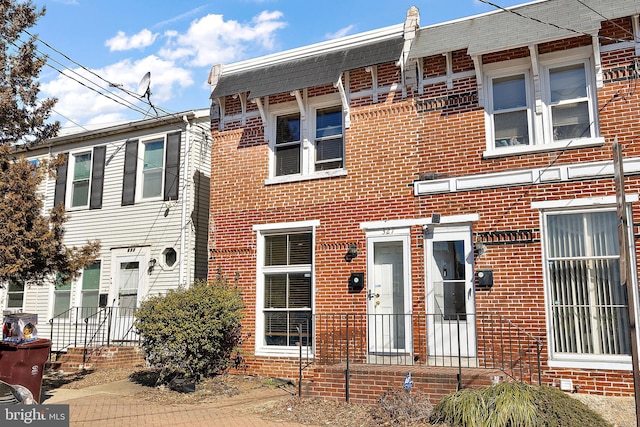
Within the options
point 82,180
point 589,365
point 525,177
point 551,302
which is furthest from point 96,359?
point 589,365

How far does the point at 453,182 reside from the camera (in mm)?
9906

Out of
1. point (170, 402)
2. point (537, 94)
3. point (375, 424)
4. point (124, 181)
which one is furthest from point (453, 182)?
point (124, 181)

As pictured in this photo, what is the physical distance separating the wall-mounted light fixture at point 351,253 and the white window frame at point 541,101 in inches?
114

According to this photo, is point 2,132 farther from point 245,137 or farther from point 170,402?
point 170,402

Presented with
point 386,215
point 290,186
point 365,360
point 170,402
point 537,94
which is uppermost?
point 537,94

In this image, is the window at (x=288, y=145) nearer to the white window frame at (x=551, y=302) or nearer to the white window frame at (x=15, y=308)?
the white window frame at (x=551, y=302)

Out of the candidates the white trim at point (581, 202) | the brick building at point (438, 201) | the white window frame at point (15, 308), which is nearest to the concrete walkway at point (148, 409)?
the brick building at point (438, 201)

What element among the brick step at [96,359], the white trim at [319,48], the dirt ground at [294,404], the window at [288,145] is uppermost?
Result: the white trim at [319,48]

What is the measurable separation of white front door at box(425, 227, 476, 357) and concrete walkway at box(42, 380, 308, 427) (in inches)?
111

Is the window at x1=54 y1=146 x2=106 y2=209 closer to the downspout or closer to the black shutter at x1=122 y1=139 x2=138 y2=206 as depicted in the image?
the black shutter at x1=122 y1=139 x2=138 y2=206

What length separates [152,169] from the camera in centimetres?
A: 1532

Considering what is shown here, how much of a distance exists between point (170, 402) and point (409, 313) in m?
4.34

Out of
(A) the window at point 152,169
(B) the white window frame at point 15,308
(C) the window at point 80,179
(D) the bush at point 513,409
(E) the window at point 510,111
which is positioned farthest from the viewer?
(B) the white window frame at point 15,308

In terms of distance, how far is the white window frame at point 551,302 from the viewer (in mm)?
8391
